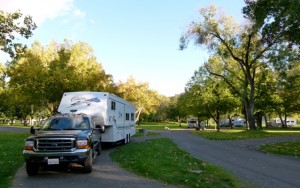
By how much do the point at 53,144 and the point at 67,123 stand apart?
1859mm

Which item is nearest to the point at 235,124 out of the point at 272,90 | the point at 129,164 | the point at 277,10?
the point at 272,90

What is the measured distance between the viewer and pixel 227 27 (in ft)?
129

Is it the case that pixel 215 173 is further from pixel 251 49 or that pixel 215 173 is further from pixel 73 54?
pixel 251 49

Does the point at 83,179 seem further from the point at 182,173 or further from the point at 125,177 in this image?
the point at 182,173

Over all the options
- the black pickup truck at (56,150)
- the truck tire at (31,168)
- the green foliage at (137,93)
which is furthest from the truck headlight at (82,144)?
the green foliage at (137,93)

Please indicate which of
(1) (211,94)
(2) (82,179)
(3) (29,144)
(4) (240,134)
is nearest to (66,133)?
(3) (29,144)

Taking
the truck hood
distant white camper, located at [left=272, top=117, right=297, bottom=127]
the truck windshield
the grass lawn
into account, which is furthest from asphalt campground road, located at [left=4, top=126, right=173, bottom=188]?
distant white camper, located at [left=272, top=117, right=297, bottom=127]

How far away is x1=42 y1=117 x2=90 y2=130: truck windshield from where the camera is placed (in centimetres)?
1230

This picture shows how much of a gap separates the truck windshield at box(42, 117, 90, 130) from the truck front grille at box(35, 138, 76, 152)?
4.90 ft

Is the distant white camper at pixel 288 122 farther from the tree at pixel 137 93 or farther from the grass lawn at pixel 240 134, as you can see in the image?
the grass lawn at pixel 240 134

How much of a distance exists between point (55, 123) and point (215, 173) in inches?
224

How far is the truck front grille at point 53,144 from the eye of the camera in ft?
35.1

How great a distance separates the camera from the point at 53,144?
35.1ft

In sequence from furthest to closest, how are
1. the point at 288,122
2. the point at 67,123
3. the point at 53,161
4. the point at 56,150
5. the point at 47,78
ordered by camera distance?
the point at 288,122
the point at 47,78
the point at 67,123
the point at 56,150
the point at 53,161
